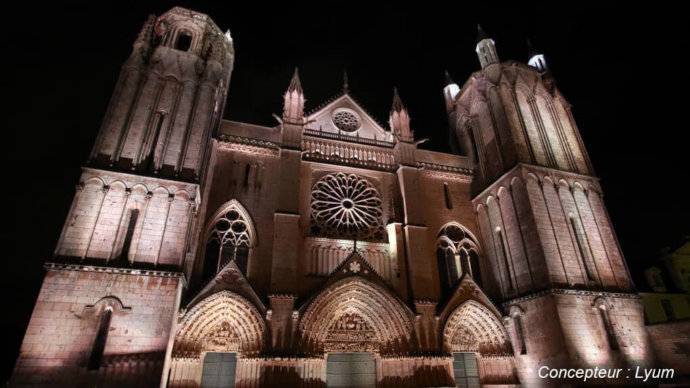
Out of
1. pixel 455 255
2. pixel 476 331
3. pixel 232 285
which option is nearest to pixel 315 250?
pixel 232 285

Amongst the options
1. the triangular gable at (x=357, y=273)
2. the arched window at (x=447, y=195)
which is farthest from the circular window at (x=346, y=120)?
the triangular gable at (x=357, y=273)

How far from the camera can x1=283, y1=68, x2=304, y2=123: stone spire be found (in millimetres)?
19141

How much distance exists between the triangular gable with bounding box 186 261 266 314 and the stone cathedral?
0.05 meters

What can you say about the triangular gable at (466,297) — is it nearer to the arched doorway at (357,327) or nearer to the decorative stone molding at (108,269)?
the arched doorway at (357,327)

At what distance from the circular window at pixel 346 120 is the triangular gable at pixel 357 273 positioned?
799 cm

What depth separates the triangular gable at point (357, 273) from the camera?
1509 centimetres

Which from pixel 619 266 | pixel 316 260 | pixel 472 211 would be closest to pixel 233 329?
pixel 316 260

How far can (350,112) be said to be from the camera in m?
21.5

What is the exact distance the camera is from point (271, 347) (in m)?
13.4

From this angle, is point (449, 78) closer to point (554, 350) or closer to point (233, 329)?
point (554, 350)

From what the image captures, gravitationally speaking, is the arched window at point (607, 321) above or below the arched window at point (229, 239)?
below

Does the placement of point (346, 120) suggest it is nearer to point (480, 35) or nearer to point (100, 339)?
point (480, 35)

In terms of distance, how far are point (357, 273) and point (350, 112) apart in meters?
9.77

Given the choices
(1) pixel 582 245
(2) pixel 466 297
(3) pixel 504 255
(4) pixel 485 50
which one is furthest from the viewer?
(4) pixel 485 50
